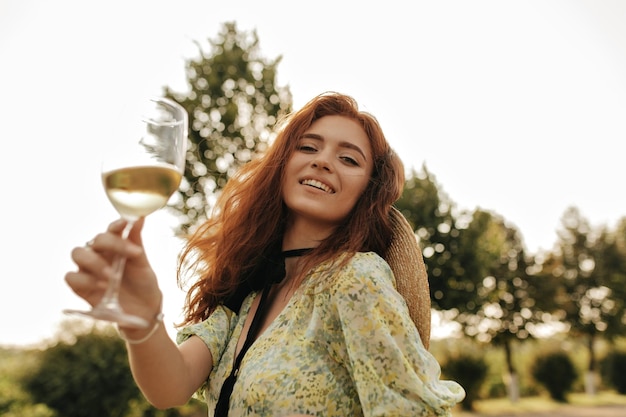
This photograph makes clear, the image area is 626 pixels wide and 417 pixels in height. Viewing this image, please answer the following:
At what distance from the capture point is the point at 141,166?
1231mm

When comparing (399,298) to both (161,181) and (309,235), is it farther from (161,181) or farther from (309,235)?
(161,181)

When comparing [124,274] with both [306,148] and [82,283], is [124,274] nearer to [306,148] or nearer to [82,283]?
[82,283]

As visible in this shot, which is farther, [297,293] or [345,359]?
[297,293]

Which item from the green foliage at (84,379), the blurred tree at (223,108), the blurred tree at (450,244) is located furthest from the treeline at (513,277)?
the green foliage at (84,379)

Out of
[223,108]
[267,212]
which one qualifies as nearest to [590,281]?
[223,108]

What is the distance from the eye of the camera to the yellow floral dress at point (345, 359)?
5.27ft

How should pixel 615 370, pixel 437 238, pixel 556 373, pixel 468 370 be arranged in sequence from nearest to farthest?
pixel 437 238, pixel 468 370, pixel 556 373, pixel 615 370

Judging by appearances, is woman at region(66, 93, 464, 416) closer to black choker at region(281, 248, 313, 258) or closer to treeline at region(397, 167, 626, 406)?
black choker at region(281, 248, 313, 258)

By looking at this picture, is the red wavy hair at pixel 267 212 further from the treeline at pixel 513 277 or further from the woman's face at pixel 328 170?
the treeline at pixel 513 277

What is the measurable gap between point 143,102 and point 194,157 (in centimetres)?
1260

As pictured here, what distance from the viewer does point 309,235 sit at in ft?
7.79

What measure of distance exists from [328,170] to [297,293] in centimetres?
52

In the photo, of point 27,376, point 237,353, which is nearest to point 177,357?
point 237,353

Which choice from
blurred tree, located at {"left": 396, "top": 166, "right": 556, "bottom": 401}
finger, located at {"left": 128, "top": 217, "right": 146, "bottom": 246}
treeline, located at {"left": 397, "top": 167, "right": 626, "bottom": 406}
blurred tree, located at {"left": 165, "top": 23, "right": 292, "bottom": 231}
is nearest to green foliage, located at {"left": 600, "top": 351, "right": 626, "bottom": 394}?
treeline, located at {"left": 397, "top": 167, "right": 626, "bottom": 406}
